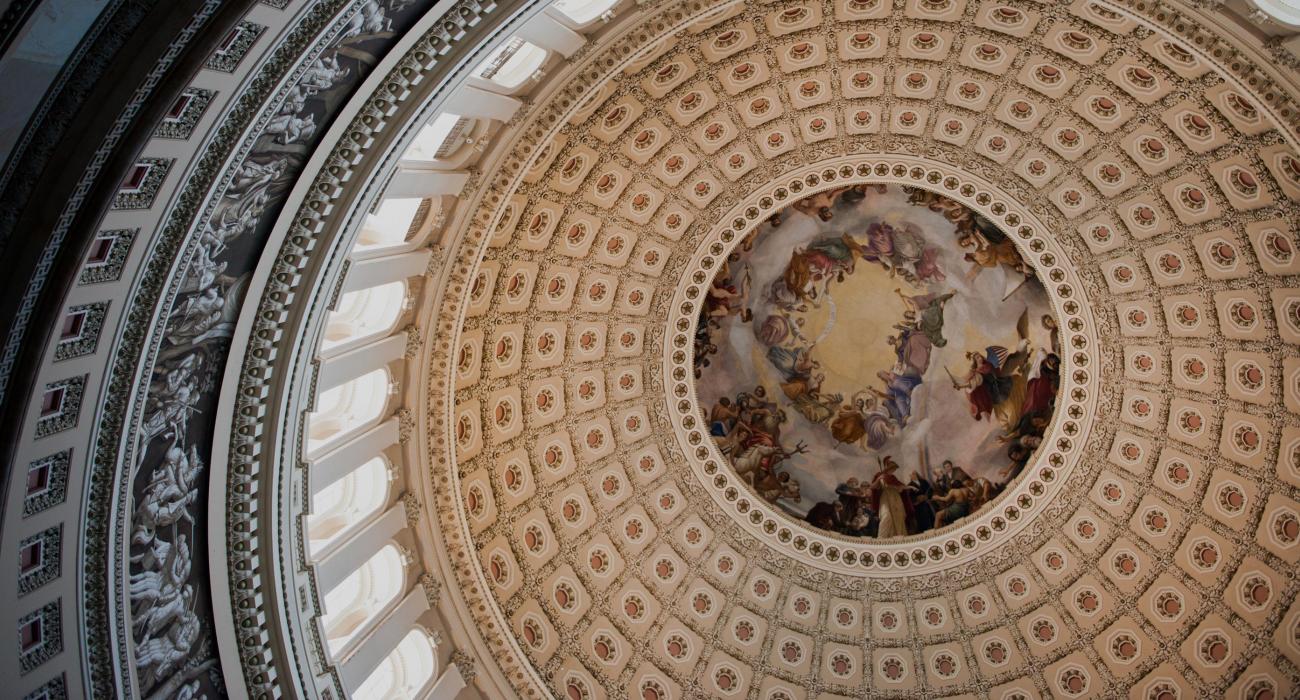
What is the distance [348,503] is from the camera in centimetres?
1731

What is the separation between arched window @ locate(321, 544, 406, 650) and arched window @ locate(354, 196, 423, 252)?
19.4 ft

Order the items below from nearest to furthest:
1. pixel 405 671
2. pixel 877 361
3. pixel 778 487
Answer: pixel 405 671 → pixel 778 487 → pixel 877 361

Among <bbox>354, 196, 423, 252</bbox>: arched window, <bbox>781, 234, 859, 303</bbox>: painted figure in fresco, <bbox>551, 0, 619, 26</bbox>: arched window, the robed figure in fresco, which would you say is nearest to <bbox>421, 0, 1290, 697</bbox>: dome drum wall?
the robed figure in fresco

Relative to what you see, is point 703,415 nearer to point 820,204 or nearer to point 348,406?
point 820,204

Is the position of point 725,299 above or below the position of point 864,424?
above

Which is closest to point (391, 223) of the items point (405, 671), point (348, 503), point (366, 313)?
point (366, 313)

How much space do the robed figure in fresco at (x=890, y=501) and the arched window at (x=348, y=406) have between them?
1433cm

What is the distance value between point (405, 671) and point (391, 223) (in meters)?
8.86

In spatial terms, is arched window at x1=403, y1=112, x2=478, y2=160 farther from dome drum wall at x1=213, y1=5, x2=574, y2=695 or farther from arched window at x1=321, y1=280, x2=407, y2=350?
arched window at x1=321, y1=280, x2=407, y2=350

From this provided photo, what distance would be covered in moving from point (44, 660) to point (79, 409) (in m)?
2.67

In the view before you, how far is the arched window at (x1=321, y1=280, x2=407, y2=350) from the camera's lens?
15.9 m

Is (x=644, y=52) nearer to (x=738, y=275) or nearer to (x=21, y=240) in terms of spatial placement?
(x=738, y=275)

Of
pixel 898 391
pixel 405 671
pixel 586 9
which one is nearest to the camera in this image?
pixel 586 9

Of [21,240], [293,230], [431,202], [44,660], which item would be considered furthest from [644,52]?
[44,660]
